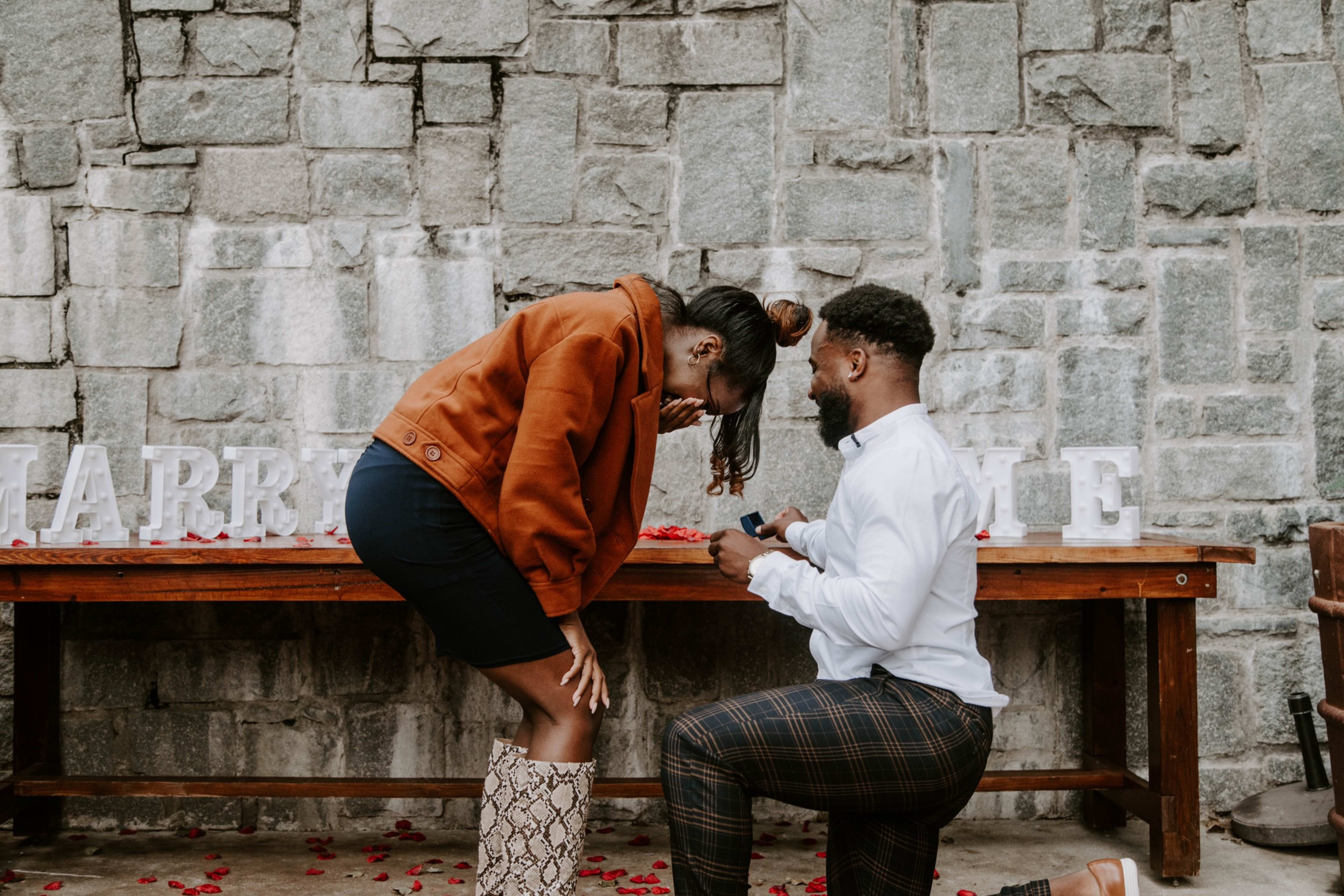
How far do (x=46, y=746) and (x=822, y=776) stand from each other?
2808 mm

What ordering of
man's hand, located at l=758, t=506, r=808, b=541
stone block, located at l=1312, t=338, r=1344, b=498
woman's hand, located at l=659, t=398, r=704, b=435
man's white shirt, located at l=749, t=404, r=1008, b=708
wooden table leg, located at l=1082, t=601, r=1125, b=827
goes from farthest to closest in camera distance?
stone block, located at l=1312, t=338, r=1344, b=498, wooden table leg, located at l=1082, t=601, r=1125, b=827, man's hand, located at l=758, t=506, r=808, b=541, woman's hand, located at l=659, t=398, r=704, b=435, man's white shirt, located at l=749, t=404, r=1008, b=708

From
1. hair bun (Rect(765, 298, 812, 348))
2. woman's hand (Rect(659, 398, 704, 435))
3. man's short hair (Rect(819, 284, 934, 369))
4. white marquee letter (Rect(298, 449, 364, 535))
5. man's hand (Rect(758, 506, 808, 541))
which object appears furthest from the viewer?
white marquee letter (Rect(298, 449, 364, 535))

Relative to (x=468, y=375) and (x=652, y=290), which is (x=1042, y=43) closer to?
(x=652, y=290)

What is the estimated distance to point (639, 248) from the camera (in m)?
3.48

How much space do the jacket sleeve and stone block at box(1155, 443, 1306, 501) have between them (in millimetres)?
2338

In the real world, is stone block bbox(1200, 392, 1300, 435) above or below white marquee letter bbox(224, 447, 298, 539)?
above

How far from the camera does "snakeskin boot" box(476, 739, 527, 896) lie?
80.3 inches

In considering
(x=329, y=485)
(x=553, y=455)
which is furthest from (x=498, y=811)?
(x=329, y=485)

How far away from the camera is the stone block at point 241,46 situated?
3.48 meters

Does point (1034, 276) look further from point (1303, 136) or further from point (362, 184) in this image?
point (362, 184)

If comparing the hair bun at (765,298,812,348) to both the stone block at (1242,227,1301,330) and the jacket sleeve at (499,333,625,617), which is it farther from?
the stone block at (1242,227,1301,330)

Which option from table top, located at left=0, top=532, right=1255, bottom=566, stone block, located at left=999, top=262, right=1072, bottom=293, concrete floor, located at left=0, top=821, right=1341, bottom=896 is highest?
stone block, located at left=999, top=262, right=1072, bottom=293

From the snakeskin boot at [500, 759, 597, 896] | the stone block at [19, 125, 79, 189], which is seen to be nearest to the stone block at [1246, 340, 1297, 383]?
the snakeskin boot at [500, 759, 597, 896]

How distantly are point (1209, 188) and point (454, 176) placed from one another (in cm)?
258
